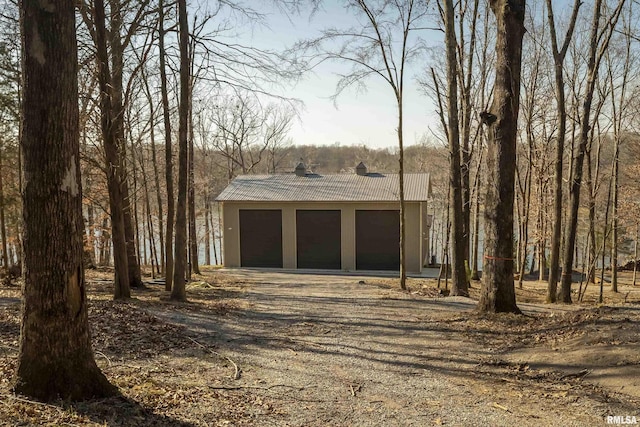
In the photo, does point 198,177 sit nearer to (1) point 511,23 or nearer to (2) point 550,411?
(1) point 511,23

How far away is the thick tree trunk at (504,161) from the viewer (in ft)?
23.1

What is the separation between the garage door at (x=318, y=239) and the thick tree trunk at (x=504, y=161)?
39.1ft

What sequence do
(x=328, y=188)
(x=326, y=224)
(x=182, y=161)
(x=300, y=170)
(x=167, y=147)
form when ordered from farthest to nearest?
(x=300, y=170) → (x=328, y=188) → (x=326, y=224) → (x=167, y=147) → (x=182, y=161)

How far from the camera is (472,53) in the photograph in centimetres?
1446

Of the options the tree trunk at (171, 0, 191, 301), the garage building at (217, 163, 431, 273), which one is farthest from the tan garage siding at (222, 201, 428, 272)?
the tree trunk at (171, 0, 191, 301)

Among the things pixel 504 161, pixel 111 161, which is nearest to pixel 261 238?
pixel 111 161

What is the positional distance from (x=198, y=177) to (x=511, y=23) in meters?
24.8

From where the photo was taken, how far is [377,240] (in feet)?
60.7

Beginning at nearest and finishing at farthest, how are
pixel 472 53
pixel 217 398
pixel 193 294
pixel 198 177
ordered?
1. pixel 217 398
2. pixel 193 294
3. pixel 472 53
4. pixel 198 177

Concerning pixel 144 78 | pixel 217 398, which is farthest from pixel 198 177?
pixel 217 398

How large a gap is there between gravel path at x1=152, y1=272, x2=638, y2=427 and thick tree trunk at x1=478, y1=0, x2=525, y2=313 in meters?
0.91

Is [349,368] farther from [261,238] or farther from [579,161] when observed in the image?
[261,238]

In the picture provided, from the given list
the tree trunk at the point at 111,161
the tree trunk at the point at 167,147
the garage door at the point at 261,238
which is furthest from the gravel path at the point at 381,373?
the garage door at the point at 261,238

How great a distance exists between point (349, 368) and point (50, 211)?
3390mm
